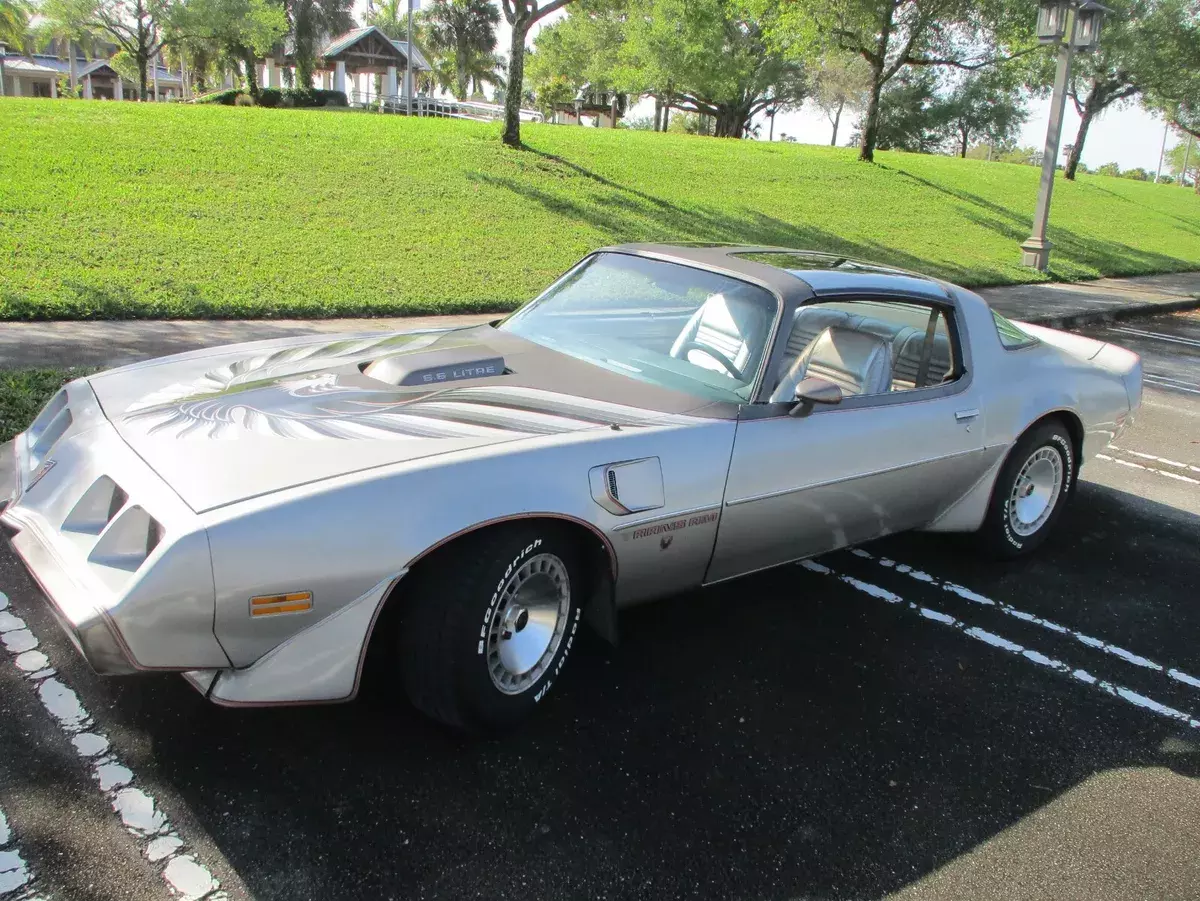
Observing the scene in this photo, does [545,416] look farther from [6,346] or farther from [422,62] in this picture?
[422,62]

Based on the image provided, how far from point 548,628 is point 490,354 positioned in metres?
1.18

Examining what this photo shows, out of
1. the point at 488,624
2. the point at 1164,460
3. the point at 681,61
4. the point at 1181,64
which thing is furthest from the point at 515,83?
the point at 681,61

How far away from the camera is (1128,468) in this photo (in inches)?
264

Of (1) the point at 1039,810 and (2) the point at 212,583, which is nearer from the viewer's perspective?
(2) the point at 212,583

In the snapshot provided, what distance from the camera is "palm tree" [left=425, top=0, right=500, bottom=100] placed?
80.7 meters

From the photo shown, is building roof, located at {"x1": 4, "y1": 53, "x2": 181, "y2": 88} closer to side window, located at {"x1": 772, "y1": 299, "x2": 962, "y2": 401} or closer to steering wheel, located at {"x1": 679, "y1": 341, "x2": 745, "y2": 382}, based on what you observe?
side window, located at {"x1": 772, "y1": 299, "x2": 962, "y2": 401}

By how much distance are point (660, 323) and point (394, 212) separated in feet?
33.2

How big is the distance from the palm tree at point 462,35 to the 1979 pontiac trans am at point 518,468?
270 feet

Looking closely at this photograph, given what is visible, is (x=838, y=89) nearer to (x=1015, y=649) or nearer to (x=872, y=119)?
(x=872, y=119)

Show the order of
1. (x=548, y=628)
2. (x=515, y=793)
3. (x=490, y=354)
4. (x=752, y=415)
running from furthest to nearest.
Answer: (x=490, y=354), (x=752, y=415), (x=548, y=628), (x=515, y=793)

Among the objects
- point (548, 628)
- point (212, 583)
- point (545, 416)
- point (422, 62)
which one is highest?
point (422, 62)

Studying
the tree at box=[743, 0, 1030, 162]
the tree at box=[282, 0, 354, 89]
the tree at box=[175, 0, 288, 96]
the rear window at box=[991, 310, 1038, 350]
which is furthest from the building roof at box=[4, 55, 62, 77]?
the rear window at box=[991, 310, 1038, 350]

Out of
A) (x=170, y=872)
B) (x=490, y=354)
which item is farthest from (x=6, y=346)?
(x=170, y=872)

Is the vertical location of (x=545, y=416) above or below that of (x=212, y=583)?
above
